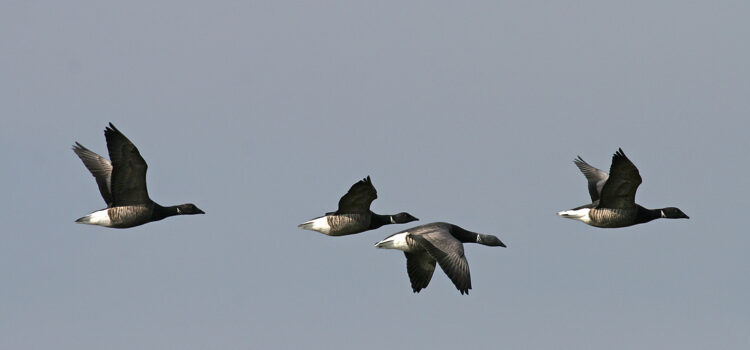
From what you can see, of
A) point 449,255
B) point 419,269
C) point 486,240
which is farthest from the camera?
point 486,240

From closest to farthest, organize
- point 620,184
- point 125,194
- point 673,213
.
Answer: point 125,194 < point 620,184 < point 673,213

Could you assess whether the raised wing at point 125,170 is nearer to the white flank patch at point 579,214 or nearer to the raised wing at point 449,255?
the raised wing at point 449,255

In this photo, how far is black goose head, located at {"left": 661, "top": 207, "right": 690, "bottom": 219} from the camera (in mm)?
38625

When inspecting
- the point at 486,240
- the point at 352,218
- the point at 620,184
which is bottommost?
the point at 486,240

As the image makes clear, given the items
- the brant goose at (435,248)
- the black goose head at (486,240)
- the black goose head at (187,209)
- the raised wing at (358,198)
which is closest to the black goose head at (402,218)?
the brant goose at (435,248)

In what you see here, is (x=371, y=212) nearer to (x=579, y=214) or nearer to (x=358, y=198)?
(x=358, y=198)

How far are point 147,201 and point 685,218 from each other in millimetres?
15283

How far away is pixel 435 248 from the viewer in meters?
33.5

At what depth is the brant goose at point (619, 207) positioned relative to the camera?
3616 cm

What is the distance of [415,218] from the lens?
38.2 m

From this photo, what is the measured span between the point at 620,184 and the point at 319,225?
27.1 feet

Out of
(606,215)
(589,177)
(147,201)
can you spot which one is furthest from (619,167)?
(147,201)

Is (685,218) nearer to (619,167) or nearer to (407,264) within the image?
(619,167)

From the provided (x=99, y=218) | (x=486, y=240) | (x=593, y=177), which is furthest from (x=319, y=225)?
(x=593, y=177)
